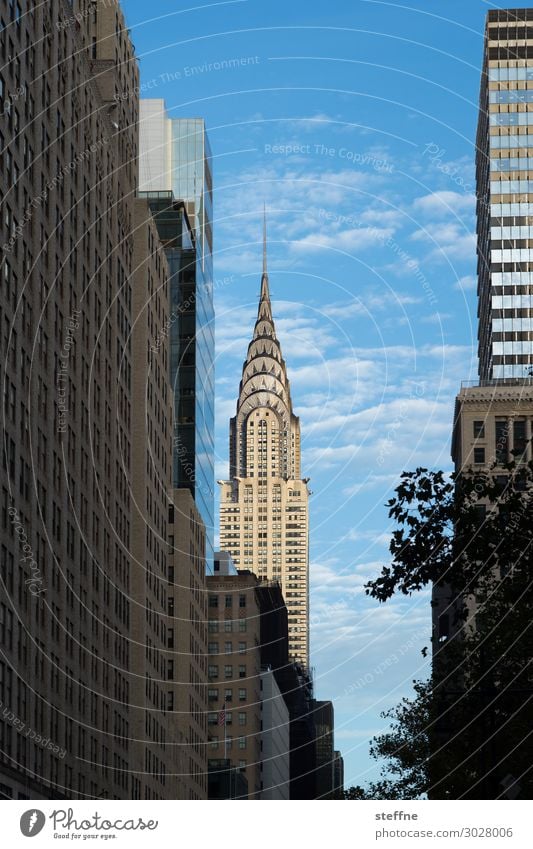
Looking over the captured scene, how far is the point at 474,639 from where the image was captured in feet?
291

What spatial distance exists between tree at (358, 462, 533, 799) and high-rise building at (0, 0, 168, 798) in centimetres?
2146

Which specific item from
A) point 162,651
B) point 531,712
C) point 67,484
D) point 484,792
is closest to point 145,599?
point 162,651

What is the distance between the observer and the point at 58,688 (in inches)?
3807

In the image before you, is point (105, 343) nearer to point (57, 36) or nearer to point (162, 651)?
point (57, 36)

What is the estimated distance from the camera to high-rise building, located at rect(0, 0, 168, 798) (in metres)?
85.1

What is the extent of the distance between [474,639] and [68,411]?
30.5 meters

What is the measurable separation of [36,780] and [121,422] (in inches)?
1739

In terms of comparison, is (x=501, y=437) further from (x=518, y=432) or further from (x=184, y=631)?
(x=184, y=631)

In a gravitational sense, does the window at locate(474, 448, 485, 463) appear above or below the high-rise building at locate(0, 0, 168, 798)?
above
